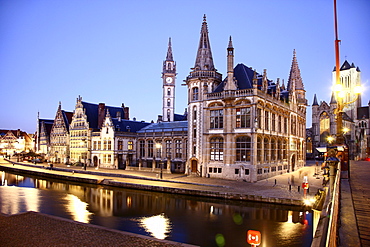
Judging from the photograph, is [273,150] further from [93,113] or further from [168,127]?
[93,113]

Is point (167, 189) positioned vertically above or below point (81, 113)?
below

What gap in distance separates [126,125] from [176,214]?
38.3 meters

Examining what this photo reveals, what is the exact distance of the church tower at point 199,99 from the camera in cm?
3903

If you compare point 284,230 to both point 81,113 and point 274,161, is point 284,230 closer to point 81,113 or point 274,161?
point 274,161

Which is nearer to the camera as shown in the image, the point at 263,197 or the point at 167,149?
the point at 263,197

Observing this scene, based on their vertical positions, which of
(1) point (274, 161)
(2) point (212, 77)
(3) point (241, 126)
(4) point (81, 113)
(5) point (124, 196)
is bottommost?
(5) point (124, 196)

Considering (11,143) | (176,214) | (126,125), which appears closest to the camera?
(176,214)

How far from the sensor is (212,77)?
131 feet

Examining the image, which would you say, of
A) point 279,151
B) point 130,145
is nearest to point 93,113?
point 130,145

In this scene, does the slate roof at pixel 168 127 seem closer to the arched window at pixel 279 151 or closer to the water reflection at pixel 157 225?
the arched window at pixel 279 151

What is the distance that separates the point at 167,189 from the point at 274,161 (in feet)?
63.7

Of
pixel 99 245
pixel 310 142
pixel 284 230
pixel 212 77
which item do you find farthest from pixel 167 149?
pixel 310 142

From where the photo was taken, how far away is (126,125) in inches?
2266

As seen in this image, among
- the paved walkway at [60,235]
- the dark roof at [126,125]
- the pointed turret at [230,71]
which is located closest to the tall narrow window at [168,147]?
the dark roof at [126,125]
